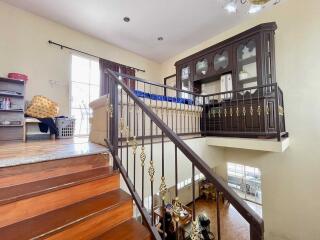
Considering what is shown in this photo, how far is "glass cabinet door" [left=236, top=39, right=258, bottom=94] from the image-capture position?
11.5 feet

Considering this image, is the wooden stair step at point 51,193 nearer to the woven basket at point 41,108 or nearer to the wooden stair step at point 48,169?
the wooden stair step at point 48,169

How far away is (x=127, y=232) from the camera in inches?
50.1

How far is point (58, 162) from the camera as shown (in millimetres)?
1570

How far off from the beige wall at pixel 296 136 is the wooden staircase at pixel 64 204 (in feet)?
11.6

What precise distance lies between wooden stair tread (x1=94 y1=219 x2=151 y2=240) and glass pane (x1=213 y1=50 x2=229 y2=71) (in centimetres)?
380

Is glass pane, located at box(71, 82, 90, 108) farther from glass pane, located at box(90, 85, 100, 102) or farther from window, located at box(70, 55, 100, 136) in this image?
glass pane, located at box(90, 85, 100, 102)

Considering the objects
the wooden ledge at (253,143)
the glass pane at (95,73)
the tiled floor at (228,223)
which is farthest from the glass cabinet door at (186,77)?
the tiled floor at (228,223)

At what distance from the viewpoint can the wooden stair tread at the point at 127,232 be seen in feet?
3.97

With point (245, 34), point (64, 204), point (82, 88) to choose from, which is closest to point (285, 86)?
point (245, 34)

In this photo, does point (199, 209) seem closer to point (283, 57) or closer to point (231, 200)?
point (283, 57)

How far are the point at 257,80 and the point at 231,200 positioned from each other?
3322 millimetres

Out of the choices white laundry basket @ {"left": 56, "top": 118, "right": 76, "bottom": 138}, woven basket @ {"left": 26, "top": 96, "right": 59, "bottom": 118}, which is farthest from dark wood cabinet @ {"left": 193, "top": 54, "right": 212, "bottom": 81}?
woven basket @ {"left": 26, "top": 96, "right": 59, "bottom": 118}

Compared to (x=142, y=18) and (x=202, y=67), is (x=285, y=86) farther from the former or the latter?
(x=142, y=18)

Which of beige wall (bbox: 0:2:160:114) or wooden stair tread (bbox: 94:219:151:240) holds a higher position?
beige wall (bbox: 0:2:160:114)
